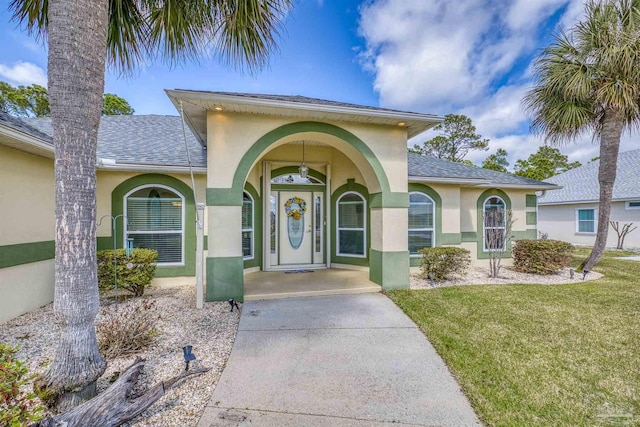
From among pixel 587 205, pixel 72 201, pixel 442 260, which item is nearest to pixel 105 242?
pixel 72 201

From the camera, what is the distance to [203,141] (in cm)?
785

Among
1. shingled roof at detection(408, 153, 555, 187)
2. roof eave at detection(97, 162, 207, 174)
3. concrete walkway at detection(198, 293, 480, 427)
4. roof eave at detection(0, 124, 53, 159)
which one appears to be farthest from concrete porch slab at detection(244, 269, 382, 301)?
roof eave at detection(0, 124, 53, 159)

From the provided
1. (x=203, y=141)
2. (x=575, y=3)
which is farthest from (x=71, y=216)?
(x=575, y=3)

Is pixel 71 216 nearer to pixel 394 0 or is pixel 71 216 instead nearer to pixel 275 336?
pixel 275 336

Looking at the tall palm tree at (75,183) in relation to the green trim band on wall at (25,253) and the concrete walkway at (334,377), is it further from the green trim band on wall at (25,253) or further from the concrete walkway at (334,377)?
the green trim band on wall at (25,253)

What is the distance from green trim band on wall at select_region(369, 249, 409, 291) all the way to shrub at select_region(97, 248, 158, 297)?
5255 millimetres

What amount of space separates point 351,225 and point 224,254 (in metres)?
4.37

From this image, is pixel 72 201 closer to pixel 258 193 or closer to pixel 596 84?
pixel 258 193

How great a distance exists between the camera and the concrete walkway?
269cm

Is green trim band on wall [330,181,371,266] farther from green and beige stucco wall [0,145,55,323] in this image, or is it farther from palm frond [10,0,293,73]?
green and beige stucco wall [0,145,55,323]

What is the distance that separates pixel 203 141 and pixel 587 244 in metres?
21.4

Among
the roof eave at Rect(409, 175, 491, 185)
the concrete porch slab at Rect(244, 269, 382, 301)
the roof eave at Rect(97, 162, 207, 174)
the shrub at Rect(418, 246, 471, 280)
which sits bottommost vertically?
the concrete porch slab at Rect(244, 269, 382, 301)

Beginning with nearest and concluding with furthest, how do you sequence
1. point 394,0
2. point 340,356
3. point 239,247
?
point 340,356 → point 239,247 → point 394,0

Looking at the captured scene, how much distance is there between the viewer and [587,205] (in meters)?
16.7
